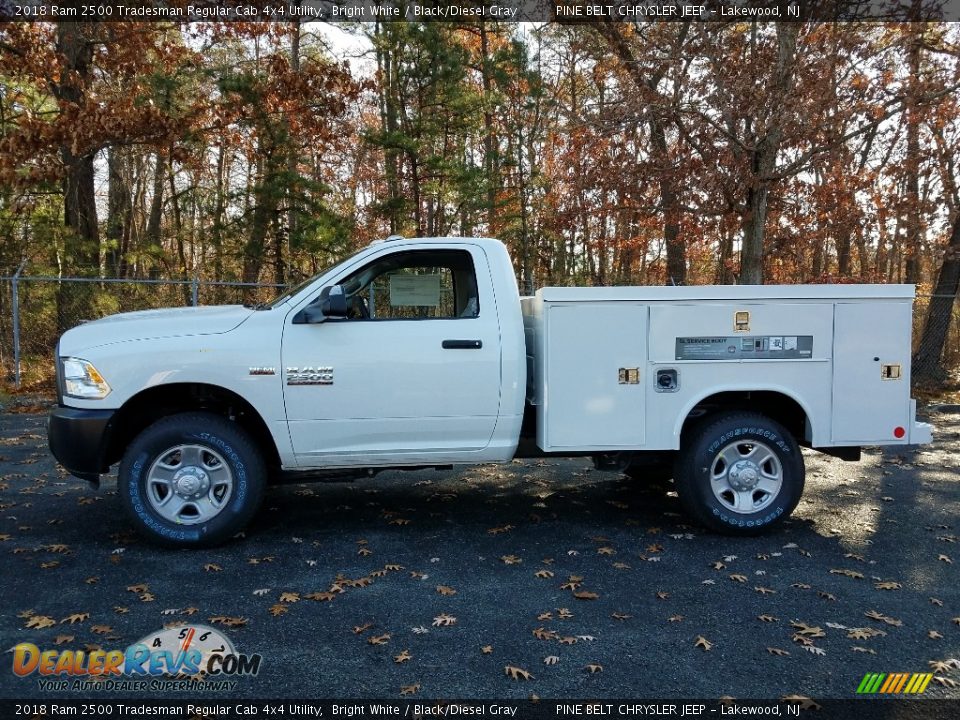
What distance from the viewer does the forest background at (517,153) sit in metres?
10.9

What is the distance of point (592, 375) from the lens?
519cm

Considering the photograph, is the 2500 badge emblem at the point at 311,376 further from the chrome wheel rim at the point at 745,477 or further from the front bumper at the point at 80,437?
the chrome wheel rim at the point at 745,477

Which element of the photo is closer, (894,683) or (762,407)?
(894,683)

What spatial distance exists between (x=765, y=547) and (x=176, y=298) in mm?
12849

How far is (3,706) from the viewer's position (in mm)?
3012

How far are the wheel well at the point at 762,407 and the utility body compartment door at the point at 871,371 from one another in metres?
0.31

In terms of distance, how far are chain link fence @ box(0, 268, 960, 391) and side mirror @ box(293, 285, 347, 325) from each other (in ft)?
25.8

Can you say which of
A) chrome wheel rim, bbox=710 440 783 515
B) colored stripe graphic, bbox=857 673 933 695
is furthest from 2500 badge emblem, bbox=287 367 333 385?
colored stripe graphic, bbox=857 673 933 695

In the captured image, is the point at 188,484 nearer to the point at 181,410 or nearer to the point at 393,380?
the point at 181,410

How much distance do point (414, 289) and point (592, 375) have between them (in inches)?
57.3

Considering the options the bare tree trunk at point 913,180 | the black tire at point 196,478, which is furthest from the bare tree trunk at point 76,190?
the bare tree trunk at point 913,180

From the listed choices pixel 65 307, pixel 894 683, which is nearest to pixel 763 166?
pixel 894 683

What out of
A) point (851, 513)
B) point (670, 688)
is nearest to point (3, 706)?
point (670, 688)

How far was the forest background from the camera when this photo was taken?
10.9 meters
